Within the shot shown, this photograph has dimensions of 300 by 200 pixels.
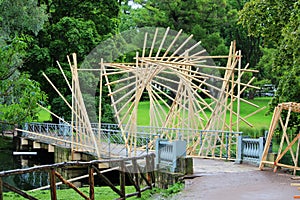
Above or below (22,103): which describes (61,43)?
above

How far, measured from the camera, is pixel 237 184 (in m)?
12.0

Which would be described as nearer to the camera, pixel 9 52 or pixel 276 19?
pixel 9 52

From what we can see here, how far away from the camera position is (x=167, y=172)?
43.3 feet

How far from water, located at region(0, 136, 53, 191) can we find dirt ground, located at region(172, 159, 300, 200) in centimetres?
770

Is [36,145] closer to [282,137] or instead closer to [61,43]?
[61,43]

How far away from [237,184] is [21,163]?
1578 centimetres

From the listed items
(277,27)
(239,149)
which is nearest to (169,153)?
(239,149)

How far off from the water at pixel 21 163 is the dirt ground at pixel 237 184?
7.70m

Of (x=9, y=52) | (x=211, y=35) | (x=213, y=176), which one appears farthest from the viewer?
(x=211, y=35)

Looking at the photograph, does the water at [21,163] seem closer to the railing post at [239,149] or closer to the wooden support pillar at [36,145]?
the wooden support pillar at [36,145]

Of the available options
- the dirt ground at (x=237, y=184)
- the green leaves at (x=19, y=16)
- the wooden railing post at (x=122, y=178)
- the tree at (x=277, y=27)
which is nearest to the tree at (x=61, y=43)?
the green leaves at (x=19, y=16)

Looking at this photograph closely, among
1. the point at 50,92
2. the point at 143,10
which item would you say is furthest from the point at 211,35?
the point at 50,92

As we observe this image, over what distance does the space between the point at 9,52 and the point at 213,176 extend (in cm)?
625

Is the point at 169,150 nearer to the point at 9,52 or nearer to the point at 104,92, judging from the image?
the point at 9,52
